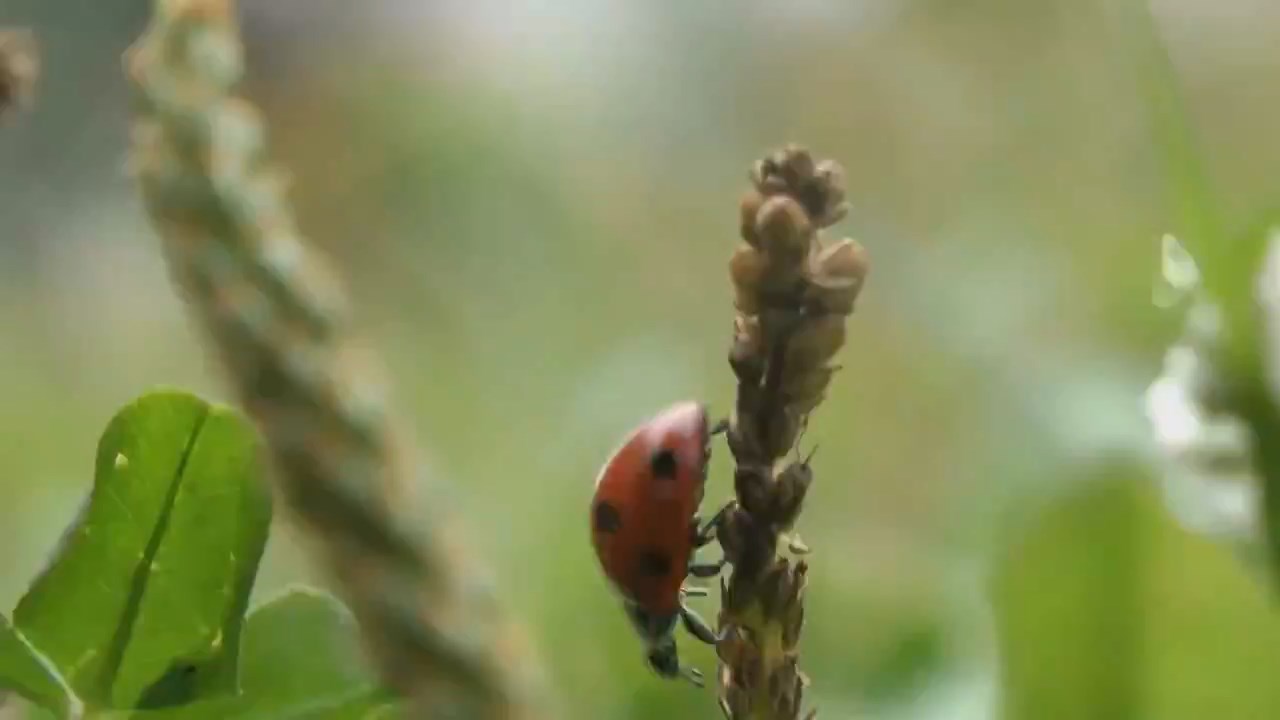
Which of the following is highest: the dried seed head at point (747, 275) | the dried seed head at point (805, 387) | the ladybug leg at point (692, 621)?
the ladybug leg at point (692, 621)

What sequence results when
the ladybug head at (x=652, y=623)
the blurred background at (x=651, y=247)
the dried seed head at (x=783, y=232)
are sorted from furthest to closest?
1. the blurred background at (x=651, y=247)
2. the ladybug head at (x=652, y=623)
3. the dried seed head at (x=783, y=232)

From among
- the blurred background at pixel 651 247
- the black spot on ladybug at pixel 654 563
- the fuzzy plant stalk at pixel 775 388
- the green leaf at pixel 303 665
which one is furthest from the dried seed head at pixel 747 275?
the blurred background at pixel 651 247

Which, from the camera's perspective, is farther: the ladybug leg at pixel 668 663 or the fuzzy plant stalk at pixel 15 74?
the ladybug leg at pixel 668 663

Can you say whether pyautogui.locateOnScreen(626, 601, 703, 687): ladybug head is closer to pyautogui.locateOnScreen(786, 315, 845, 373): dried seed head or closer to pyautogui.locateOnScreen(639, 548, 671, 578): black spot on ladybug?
pyautogui.locateOnScreen(639, 548, 671, 578): black spot on ladybug

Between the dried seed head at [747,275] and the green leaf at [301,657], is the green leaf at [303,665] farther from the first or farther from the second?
the dried seed head at [747,275]

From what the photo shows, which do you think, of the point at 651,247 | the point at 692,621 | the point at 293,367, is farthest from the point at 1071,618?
the point at 651,247

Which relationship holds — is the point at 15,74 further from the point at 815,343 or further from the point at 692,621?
the point at 692,621
